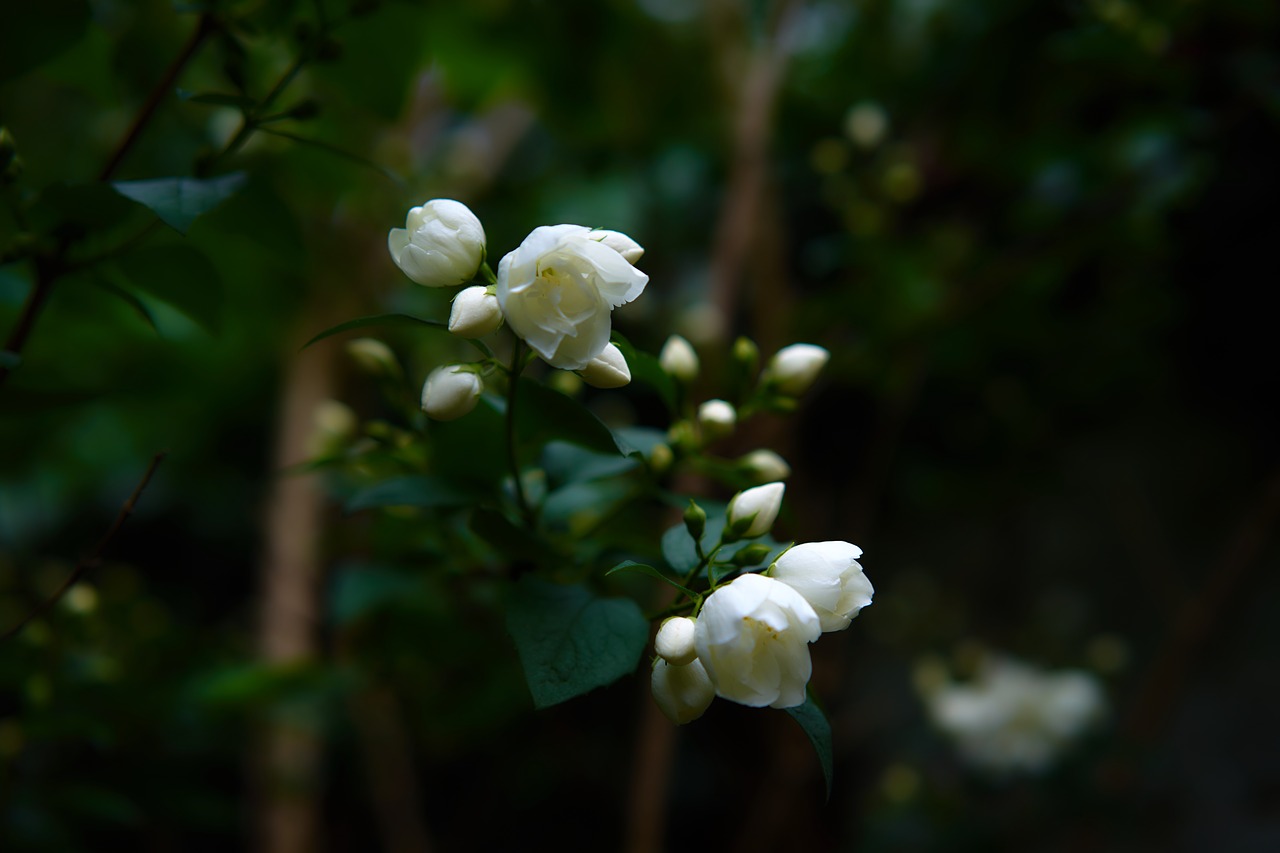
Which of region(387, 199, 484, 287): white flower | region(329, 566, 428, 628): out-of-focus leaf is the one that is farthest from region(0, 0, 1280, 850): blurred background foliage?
region(387, 199, 484, 287): white flower

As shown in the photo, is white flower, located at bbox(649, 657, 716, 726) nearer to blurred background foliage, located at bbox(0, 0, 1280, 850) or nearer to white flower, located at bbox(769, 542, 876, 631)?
white flower, located at bbox(769, 542, 876, 631)

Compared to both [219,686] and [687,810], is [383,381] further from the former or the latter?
[687,810]

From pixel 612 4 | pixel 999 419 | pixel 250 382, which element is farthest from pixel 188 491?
pixel 999 419

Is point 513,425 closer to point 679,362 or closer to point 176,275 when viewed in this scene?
point 679,362

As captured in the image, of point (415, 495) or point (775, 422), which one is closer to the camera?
point (415, 495)

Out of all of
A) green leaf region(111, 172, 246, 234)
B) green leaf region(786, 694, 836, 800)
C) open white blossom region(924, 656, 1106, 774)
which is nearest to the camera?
green leaf region(786, 694, 836, 800)

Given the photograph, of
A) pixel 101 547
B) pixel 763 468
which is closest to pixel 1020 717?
pixel 763 468
